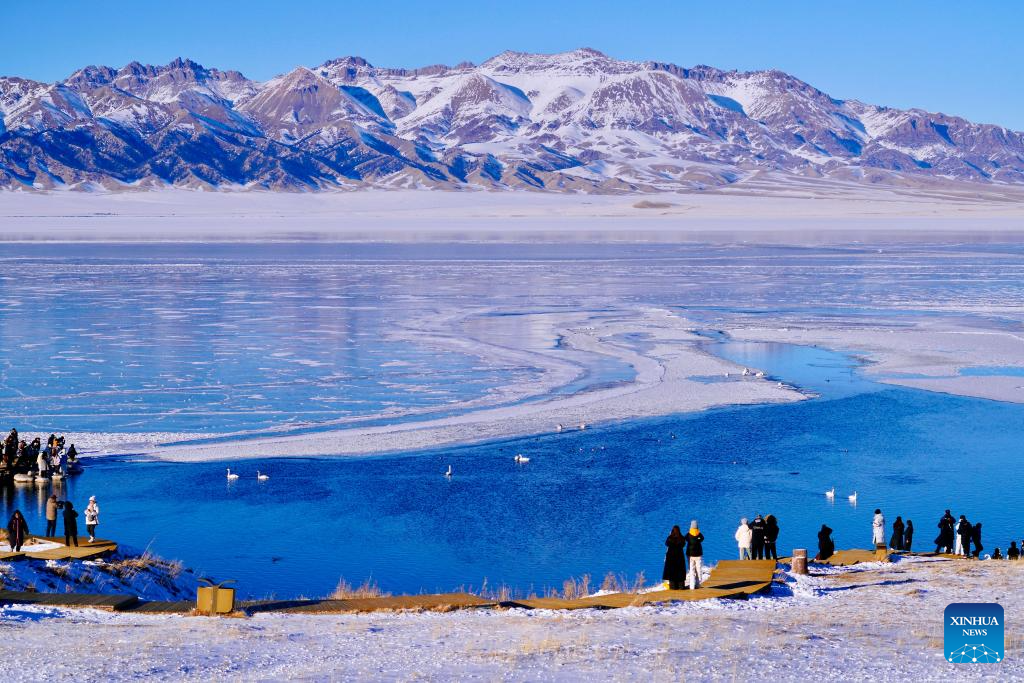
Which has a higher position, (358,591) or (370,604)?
(370,604)

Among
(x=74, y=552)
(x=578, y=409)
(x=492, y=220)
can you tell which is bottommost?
(x=74, y=552)

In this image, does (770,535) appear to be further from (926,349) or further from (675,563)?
(926,349)

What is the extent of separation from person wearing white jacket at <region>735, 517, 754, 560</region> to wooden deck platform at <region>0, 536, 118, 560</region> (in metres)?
8.44

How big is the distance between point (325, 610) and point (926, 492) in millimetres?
11312

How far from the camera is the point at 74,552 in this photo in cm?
1784

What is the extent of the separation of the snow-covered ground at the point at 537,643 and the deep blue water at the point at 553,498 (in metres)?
3.02

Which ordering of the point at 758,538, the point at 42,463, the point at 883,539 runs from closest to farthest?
the point at 758,538, the point at 883,539, the point at 42,463

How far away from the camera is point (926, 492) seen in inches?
880

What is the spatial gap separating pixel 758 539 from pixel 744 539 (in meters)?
0.26

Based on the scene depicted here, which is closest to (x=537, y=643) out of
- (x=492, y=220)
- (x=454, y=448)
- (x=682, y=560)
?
(x=682, y=560)

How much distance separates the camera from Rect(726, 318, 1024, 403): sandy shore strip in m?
31.4

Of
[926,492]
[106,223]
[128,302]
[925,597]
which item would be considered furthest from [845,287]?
[106,223]

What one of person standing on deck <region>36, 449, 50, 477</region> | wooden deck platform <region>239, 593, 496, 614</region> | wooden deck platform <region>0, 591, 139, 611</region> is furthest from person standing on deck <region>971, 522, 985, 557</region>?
person standing on deck <region>36, 449, 50, 477</region>

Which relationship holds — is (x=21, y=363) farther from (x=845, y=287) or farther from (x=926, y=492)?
(x=845, y=287)
